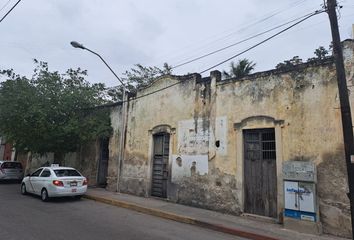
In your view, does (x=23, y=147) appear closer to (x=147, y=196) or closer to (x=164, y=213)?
(x=147, y=196)

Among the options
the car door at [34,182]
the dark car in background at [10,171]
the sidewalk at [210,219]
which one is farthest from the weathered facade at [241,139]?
the dark car in background at [10,171]

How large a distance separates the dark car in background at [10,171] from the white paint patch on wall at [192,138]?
Answer: 13.9 metres

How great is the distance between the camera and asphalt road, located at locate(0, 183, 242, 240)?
724cm

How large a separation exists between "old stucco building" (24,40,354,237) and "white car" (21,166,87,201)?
2797mm

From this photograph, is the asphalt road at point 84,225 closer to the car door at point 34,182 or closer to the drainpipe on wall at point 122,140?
the car door at point 34,182

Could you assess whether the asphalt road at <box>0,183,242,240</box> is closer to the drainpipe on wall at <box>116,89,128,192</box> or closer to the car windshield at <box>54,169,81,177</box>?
the car windshield at <box>54,169,81,177</box>

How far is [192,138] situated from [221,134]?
1505 mm

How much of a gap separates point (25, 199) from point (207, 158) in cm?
838

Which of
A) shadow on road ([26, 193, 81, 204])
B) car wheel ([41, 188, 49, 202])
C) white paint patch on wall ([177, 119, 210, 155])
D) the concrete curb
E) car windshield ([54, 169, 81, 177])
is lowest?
the concrete curb

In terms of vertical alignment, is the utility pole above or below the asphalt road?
above

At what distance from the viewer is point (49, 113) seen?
16.0 m

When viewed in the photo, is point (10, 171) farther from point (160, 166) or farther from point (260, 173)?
point (260, 173)

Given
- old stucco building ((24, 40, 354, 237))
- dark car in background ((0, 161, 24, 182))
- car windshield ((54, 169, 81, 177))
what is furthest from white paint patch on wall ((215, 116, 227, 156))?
dark car in background ((0, 161, 24, 182))

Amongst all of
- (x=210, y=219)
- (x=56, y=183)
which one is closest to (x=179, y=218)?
(x=210, y=219)
